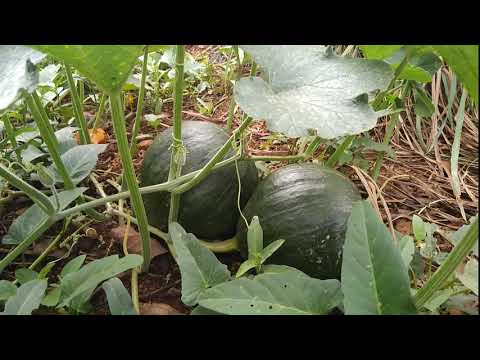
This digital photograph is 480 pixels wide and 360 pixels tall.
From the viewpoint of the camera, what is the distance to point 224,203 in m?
1.12

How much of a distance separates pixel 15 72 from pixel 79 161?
43 centimetres

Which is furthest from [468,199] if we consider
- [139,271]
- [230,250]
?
[139,271]

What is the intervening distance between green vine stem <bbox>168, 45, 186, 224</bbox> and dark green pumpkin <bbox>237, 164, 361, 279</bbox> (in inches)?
6.3

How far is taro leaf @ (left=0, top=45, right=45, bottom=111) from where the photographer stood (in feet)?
2.00

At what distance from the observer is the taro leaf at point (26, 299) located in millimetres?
743

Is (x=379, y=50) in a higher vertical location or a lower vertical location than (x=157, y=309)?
higher

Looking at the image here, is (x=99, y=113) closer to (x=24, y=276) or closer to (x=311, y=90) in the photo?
(x=24, y=276)

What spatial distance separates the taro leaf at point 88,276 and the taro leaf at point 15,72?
32 centimetres

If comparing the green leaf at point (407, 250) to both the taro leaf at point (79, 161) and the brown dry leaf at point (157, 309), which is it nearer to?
the brown dry leaf at point (157, 309)

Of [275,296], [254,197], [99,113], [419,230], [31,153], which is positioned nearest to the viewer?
[275,296]

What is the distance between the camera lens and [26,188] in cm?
83

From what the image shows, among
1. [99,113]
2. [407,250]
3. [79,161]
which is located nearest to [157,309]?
[79,161]

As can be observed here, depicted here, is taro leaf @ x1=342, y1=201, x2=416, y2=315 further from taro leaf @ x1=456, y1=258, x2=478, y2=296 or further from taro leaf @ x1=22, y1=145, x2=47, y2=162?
taro leaf @ x1=22, y1=145, x2=47, y2=162
